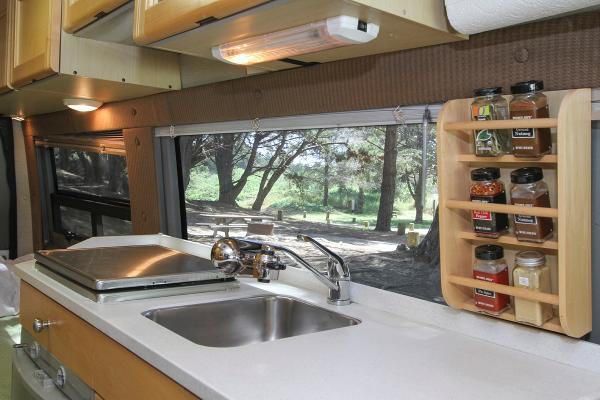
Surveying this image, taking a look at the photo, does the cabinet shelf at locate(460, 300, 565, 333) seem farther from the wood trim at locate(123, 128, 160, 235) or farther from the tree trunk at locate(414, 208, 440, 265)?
the wood trim at locate(123, 128, 160, 235)

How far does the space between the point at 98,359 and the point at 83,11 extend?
1.14 metres

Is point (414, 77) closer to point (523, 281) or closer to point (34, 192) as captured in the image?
point (523, 281)

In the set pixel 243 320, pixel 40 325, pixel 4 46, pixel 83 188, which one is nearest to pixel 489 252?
pixel 243 320

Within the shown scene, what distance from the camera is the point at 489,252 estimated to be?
4.29ft

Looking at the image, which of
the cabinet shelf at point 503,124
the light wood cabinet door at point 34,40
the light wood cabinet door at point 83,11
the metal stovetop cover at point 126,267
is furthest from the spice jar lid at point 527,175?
the light wood cabinet door at point 34,40

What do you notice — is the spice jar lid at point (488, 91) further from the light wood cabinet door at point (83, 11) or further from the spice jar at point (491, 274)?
the light wood cabinet door at point (83, 11)

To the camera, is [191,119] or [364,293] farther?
[191,119]

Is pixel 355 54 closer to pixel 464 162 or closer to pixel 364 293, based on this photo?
pixel 464 162

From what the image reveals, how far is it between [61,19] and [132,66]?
0.33m

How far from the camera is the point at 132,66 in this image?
7.89 feet

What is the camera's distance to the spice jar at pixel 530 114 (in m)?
1.19

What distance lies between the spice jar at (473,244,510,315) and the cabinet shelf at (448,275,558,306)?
0.05 feet

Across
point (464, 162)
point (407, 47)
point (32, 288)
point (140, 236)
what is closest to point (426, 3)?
point (407, 47)

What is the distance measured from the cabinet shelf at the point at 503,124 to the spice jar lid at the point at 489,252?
10.6 inches
